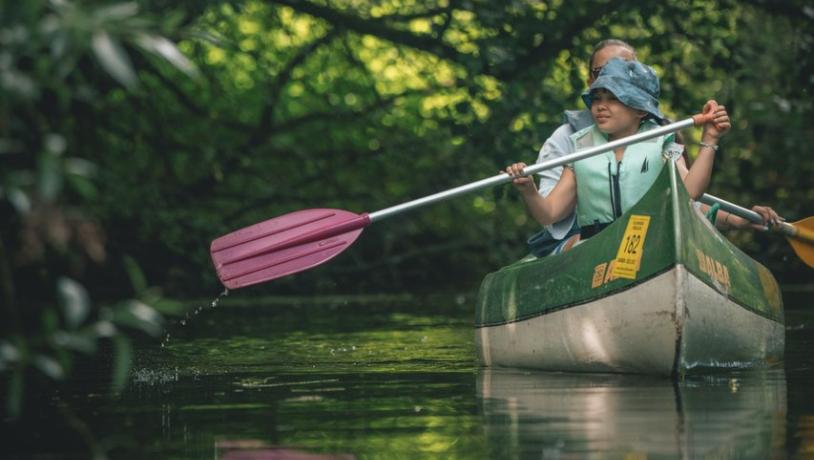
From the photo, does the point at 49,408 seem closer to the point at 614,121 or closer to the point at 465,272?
the point at 614,121

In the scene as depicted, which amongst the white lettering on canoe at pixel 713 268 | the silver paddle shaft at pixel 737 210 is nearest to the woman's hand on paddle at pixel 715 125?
the white lettering on canoe at pixel 713 268

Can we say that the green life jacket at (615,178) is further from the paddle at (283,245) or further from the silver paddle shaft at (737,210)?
the paddle at (283,245)

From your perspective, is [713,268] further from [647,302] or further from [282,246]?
[282,246]

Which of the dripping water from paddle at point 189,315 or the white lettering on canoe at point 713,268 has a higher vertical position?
the dripping water from paddle at point 189,315

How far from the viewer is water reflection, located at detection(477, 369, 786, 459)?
3850mm

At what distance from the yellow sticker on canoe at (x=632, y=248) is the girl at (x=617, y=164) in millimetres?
480

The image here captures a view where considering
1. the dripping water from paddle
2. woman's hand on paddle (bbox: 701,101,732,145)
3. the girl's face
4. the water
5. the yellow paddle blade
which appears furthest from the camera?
the dripping water from paddle

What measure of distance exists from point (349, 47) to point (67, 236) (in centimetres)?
936

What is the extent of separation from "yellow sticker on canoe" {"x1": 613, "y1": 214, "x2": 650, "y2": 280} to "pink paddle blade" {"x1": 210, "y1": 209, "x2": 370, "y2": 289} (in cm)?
156

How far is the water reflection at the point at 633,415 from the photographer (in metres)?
3.85

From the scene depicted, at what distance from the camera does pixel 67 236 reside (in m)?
3.11

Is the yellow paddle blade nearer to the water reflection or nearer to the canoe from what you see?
the canoe

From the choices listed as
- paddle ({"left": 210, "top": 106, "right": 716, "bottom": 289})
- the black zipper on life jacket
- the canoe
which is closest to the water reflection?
the canoe

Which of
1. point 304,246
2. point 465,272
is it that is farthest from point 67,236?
point 465,272
